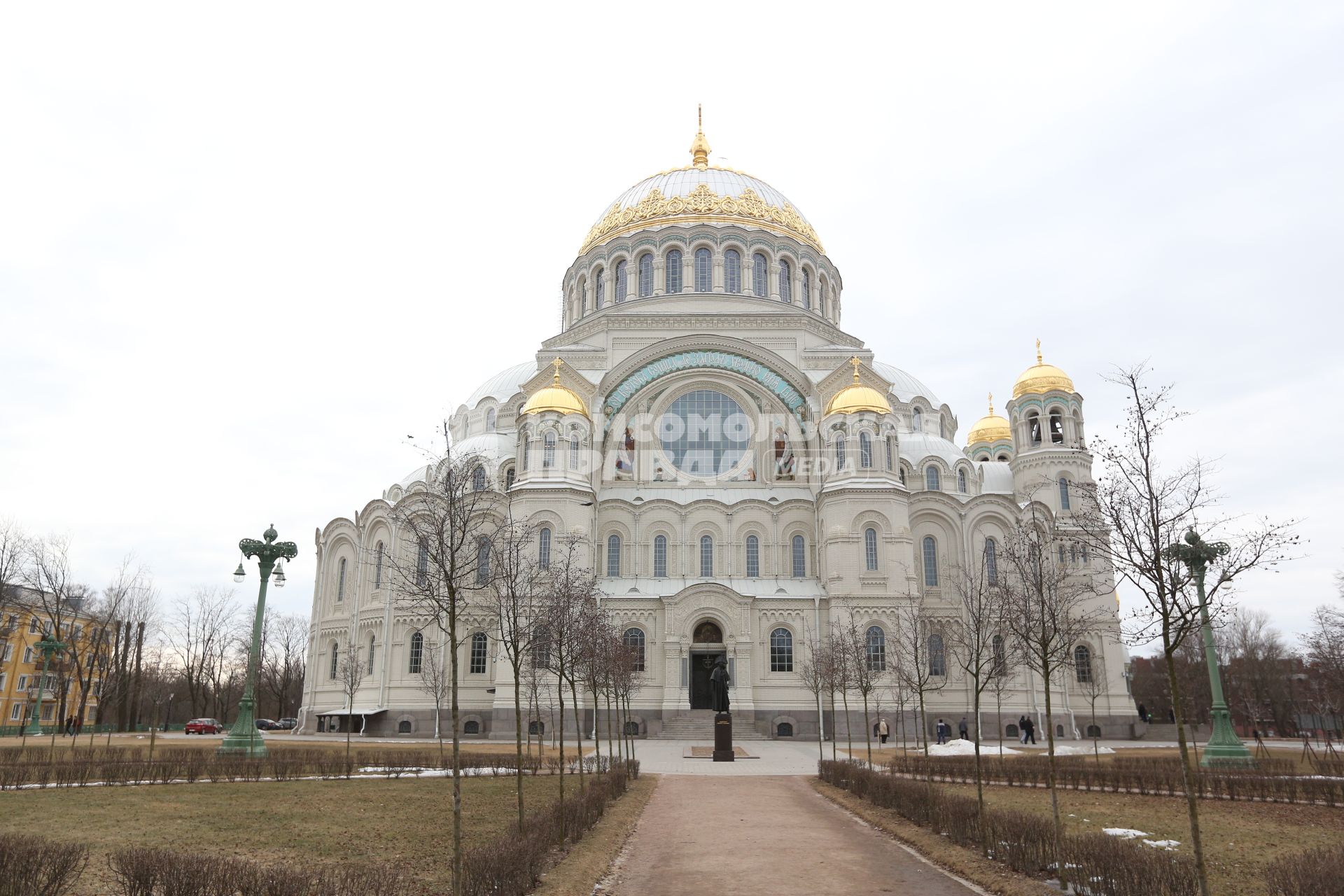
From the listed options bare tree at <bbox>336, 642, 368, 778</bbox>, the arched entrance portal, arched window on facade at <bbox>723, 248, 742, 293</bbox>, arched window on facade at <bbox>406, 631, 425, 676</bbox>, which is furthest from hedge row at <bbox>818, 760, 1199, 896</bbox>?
arched window on facade at <bbox>723, 248, 742, 293</bbox>

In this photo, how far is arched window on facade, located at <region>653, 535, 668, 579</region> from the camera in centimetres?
4291

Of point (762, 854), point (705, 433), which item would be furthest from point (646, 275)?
point (762, 854)

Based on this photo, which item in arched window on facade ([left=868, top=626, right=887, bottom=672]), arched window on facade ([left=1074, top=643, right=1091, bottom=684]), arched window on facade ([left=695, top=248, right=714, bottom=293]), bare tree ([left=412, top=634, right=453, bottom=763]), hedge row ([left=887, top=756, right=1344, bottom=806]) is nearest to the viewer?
hedge row ([left=887, top=756, right=1344, bottom=806])

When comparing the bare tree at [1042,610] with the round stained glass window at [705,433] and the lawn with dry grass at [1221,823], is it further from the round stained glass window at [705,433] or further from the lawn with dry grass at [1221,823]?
the round stained glass window at [705,433]

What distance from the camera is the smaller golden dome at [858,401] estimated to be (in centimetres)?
4266

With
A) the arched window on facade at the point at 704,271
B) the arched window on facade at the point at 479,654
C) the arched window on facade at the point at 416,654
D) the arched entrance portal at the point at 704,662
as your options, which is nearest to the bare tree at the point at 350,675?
the arched window on facade at the point at 416,654

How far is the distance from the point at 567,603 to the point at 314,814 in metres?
6.93

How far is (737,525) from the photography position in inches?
1697

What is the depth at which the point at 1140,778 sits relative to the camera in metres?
19.4

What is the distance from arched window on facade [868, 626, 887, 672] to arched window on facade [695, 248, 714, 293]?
68.3ft

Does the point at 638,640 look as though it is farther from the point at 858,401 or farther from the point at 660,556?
the point at 858,401

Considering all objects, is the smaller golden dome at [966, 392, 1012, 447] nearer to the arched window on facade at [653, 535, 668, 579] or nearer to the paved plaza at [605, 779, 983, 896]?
the arched window on facade at [653, 535, 668, 579]

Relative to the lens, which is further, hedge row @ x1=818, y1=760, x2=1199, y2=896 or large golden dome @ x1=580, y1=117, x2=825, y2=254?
large golden dome @ x1=580, y1=117, x2=825, y2=254

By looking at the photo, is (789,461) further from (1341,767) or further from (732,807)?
(732,807)
